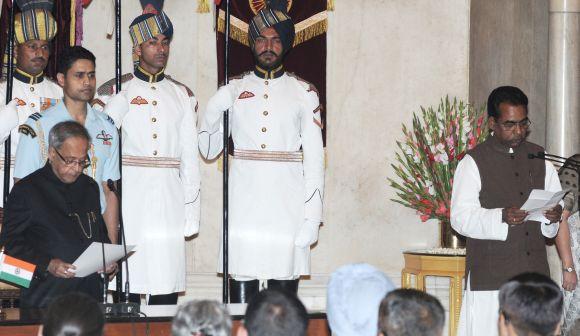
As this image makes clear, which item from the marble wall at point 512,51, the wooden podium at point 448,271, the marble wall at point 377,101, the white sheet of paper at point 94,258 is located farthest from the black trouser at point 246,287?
the marble wall at point 512,51

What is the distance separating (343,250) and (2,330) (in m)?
4.17

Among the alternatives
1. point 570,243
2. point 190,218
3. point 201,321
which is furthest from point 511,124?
point 201,321

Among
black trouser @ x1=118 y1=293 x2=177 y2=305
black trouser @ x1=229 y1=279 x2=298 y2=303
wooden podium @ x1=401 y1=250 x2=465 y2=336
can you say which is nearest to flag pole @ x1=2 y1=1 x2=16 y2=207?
black trouser @ x1=118 y1=293 x2=177 y2=305

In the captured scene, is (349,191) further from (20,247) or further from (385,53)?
(20,247)

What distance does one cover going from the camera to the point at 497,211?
5438mm

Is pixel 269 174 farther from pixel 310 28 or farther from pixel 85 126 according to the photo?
pixel 310 28

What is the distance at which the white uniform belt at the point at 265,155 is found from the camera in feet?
21.7

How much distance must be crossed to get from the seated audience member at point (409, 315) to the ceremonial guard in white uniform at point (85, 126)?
9.35 ft

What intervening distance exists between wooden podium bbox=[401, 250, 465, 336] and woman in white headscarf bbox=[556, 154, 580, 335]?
28.8 inches

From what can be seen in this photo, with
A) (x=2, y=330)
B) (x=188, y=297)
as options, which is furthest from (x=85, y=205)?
(x=188, y=297)

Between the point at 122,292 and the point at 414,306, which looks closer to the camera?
the point at 414,306

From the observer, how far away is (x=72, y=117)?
19.2ft

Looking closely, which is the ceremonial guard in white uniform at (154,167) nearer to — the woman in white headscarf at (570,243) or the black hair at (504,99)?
the black hair at (504,99)

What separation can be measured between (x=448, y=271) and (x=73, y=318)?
481 centimetres
